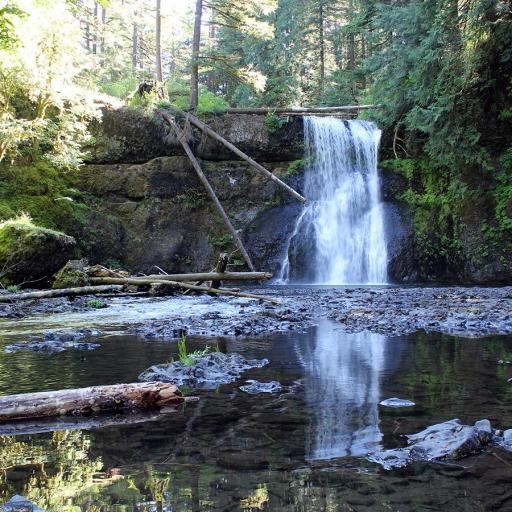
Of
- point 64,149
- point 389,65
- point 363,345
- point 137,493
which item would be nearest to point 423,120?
point 389,65

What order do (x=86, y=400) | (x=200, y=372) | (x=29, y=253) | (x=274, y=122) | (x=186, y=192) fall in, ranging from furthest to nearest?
1. (x=186, y=192)
2. (x=274, y=122)
3. (x=29, y=253)
4. (x=200, y=372)
5. (x=86, y=400)

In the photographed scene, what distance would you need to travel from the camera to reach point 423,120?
55.0ft

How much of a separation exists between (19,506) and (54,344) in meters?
4.34

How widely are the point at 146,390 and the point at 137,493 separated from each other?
132 centimetres

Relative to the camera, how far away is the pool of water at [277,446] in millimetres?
2129

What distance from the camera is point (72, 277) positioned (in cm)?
1203

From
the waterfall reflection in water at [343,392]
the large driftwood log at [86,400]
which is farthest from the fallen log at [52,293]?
the large driftwood log at [86,400]

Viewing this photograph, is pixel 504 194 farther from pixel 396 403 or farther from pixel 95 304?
pixel 396 403

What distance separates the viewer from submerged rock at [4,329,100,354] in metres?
5.87

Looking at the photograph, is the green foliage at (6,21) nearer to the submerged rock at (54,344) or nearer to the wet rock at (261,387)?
the submerged rock at (54,344)

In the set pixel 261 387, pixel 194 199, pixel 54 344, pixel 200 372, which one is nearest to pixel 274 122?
pixel 194 199

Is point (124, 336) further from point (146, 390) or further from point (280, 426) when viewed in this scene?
point (280, 426)

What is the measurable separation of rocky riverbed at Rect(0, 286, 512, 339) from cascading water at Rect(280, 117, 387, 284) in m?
7.08

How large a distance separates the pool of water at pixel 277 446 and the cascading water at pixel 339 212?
14082 millimetres
